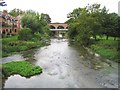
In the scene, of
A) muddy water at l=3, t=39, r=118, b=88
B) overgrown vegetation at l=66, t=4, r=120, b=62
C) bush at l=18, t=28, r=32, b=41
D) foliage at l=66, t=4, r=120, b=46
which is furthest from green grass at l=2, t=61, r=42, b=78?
bush at l=18, t=28, r=32, b=41

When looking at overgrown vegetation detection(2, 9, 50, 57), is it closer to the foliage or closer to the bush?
the bush

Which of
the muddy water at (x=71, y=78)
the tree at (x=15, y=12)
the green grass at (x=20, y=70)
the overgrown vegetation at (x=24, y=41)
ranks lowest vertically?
the muddy water at (x=71, y=78)

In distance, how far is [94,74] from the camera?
25.6 m

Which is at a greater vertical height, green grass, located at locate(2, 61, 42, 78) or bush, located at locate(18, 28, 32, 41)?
bush, located at locate(18, 28, 32, 41)

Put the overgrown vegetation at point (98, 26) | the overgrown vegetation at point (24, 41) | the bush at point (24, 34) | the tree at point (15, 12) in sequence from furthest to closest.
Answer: the tree at point (15, 12), the bush at point (24, 34), the overgrown vegetation at point (98, 26), the overgrown vegetation at point (24, 41)

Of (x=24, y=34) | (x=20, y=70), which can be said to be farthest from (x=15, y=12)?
(x=20, y=70)

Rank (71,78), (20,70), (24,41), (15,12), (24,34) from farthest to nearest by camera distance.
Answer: (15,12)
(24,34)
(24,41)
(20,70)
(71,78)

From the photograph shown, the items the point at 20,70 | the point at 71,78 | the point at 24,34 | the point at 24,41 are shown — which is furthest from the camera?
the point at 24,34

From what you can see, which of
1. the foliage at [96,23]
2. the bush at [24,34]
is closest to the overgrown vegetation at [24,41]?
the bush at [24,34]

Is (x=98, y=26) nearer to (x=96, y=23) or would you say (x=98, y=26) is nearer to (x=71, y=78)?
(x=96, y=23)

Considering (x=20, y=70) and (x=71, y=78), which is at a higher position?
(x=20, y=70)

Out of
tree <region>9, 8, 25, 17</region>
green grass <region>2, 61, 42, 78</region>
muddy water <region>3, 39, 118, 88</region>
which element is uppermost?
tree <region>9, 8, 25, 17</region>

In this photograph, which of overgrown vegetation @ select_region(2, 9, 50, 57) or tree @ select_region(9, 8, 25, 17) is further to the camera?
tree @ select_region(9, 8, 25, 17)

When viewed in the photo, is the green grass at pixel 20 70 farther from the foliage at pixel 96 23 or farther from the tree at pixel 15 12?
the tree at pixel 15 12
